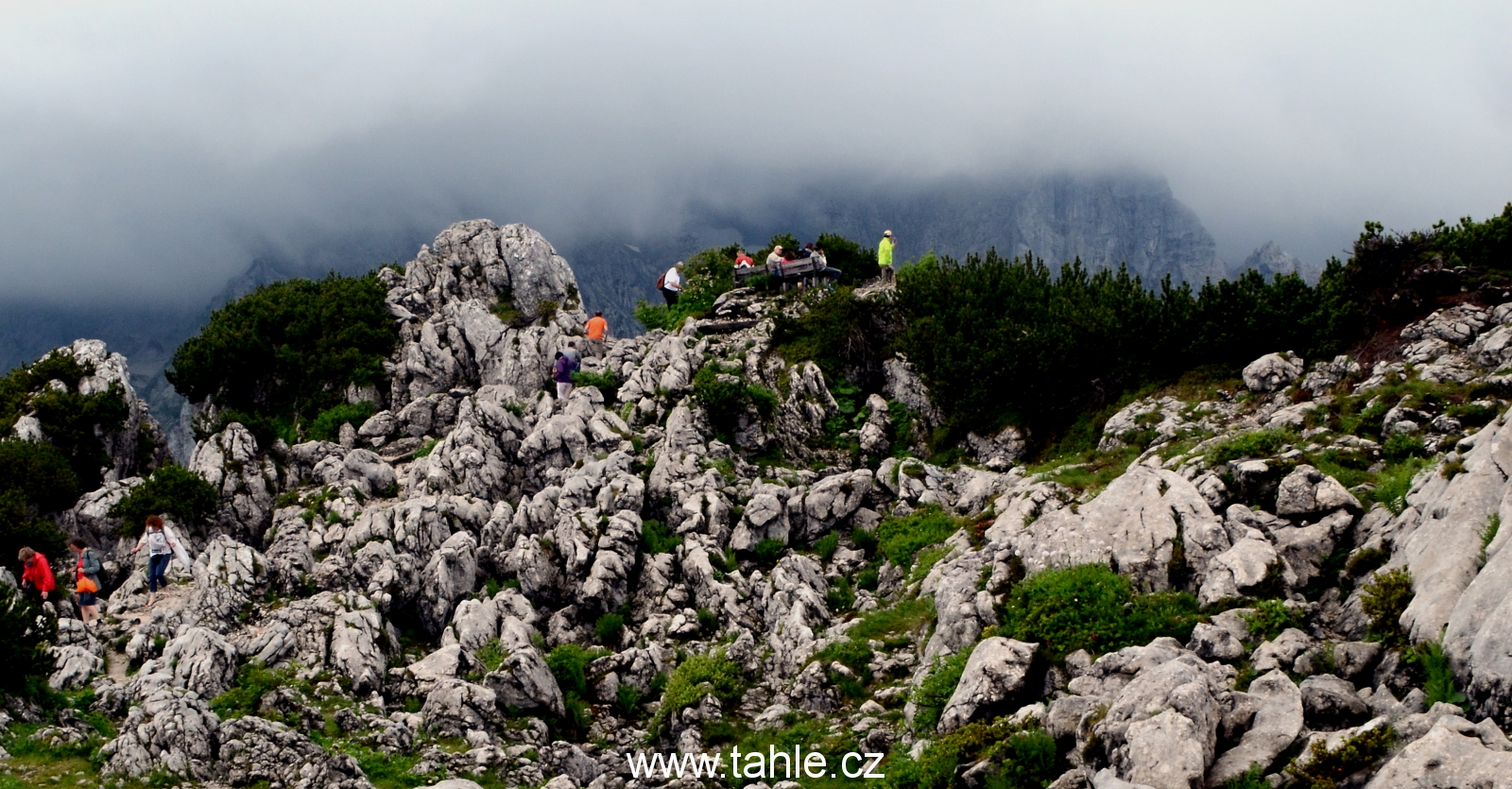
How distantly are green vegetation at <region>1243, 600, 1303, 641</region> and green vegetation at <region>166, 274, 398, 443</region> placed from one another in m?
34.5

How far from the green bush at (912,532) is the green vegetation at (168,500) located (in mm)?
22297

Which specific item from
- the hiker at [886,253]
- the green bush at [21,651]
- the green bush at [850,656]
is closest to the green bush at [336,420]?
the green bush at [21,651]

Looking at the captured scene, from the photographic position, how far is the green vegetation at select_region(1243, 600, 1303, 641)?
1351cm

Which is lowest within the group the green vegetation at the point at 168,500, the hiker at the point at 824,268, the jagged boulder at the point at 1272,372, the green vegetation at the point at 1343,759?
the green vegetation at the point at 1343,759

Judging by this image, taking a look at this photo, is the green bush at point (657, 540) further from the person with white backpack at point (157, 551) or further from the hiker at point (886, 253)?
Result: the hiker at point (886, 253)

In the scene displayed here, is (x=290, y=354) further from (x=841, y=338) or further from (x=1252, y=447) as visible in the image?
(x=1252, y=447)

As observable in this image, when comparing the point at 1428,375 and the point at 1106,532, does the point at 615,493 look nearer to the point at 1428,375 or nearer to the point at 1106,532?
the point at 1106,532

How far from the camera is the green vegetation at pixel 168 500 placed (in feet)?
94.1

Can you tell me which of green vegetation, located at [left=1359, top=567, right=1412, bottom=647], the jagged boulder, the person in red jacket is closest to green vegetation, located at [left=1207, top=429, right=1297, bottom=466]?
the jagged boulder

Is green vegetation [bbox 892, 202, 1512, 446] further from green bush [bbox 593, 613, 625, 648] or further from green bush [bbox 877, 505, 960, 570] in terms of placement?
green bush [bbox 593, 613, 625, 648]

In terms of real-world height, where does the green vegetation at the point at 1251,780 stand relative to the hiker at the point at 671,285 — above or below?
below

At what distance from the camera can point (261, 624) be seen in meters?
23.4

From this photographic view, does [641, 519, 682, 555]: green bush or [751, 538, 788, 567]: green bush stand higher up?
[641, 519, 682, 555]: green bush

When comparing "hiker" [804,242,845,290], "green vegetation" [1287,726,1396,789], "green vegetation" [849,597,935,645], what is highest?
"hiker" [804,242,845,290]
